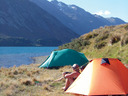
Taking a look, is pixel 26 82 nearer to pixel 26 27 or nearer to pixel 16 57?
pixel 16 57

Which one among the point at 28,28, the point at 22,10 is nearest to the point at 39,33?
the point at 28,28

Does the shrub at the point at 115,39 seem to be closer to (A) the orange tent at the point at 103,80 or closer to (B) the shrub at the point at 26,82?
(B) the shrub at the point at 26,82

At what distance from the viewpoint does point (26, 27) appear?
160 meters

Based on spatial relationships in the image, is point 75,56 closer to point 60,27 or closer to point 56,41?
point 56,41

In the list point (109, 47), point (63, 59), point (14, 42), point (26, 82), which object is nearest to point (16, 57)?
point (109, 47)

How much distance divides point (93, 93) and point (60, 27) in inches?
7690

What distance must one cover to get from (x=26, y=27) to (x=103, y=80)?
15833 centimetres

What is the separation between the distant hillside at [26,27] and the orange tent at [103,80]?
119 m

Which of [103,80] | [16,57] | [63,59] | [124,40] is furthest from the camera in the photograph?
[16,57]

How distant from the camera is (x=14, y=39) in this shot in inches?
5118

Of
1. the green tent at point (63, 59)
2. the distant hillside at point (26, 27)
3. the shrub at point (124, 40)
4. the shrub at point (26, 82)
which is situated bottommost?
the shrub at point (26, 82)

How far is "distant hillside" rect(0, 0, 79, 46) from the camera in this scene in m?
137

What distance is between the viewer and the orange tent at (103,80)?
5.74 m

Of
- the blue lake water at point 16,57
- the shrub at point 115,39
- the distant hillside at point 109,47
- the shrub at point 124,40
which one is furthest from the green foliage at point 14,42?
the shrub at point 124,40
